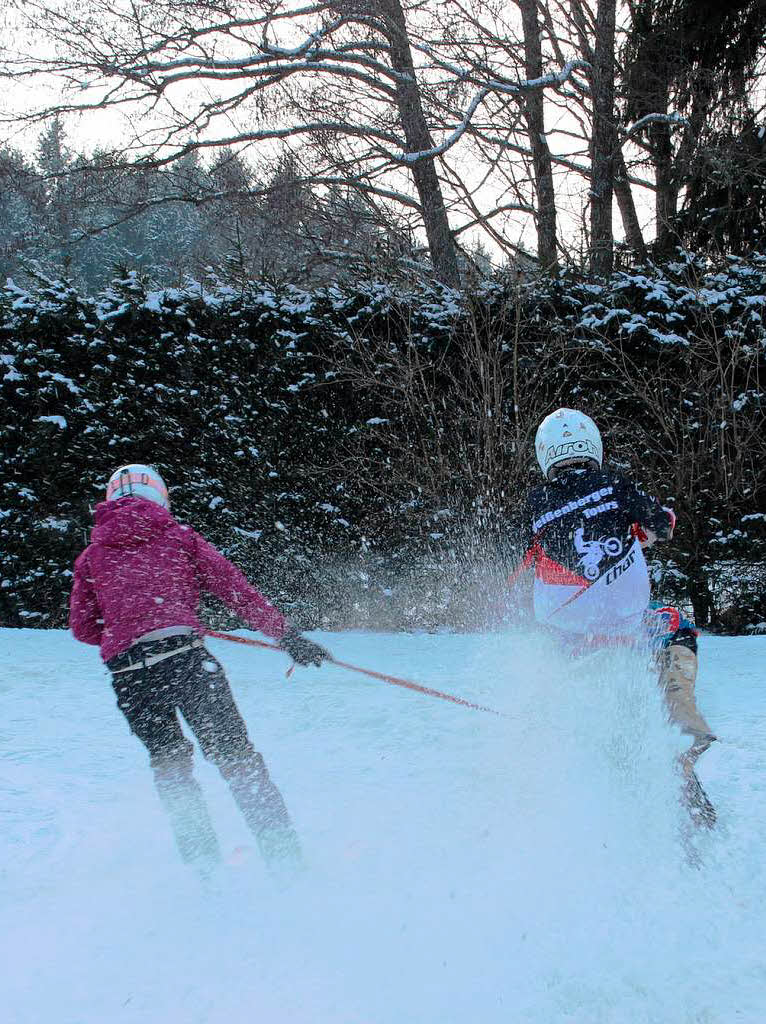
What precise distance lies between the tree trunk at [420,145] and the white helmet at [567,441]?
5378 mm

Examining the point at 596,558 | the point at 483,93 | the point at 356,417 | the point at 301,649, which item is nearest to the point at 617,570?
the point at 596,558

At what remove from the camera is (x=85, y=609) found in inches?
134

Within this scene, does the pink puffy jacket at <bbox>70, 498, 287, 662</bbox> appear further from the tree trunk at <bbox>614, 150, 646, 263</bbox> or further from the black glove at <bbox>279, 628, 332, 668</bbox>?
the tree trunk at <bbox>614, 150, 646, 263</bbox>

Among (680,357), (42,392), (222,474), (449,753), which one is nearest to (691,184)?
(680,357)

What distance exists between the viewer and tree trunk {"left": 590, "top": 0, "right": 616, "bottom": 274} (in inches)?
414

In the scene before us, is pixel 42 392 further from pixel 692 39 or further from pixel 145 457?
pixel 692 39

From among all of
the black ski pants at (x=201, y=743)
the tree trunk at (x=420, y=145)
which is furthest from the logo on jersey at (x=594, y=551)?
the tree trunk at (x=420, y=145)

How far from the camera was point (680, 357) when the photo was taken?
7.00 meters

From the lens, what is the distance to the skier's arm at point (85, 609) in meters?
3.41

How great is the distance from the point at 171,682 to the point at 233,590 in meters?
0.48

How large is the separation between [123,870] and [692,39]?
12158mm

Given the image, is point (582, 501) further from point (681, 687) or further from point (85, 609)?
point (85, 609)

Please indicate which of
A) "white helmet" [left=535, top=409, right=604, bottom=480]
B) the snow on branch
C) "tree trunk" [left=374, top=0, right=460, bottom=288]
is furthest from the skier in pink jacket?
the snow on branch

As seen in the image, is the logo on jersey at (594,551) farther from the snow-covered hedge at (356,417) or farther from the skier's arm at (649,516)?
the snow-covered hedge at (356,417)
